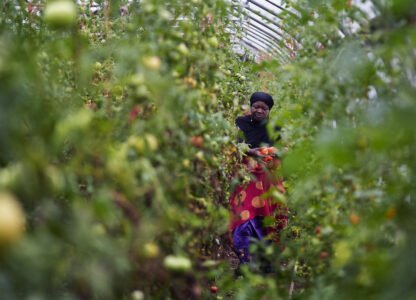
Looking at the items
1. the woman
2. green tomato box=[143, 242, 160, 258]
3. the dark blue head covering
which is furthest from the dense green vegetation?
the dark blue head covering

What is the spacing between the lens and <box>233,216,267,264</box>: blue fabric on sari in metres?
3.22

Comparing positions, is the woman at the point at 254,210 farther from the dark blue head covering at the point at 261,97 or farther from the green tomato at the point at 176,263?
the green tomato at the point at 176,263

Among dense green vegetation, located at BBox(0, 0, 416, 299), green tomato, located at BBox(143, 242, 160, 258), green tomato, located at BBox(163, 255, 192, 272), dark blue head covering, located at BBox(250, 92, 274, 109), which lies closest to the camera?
dense green vegetation, located at BBox(0, 0, 416, 299)

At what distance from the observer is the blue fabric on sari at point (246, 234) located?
127 inches

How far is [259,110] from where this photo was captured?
12.4 feet

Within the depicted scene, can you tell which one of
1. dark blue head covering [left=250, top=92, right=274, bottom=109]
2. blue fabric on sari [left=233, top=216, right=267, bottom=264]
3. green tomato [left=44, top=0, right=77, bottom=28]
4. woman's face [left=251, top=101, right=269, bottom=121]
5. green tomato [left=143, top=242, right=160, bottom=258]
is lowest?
green tomato [left=143, top=242, right=160, bottom=258]

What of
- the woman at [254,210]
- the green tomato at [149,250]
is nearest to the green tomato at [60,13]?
the green tomato at [149,250]

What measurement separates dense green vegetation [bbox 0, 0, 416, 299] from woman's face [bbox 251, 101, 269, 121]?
192cm

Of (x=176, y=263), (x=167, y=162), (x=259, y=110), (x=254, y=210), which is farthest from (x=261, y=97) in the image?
(x=176, y=263)

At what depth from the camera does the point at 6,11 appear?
1852 mm

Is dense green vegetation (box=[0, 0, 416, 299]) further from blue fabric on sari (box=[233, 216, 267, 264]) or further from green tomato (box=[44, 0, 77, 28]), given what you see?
blue fabric on sari (box=[233, 216, 267, 264])

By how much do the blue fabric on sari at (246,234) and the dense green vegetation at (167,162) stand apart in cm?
143

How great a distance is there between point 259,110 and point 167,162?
2.56 m

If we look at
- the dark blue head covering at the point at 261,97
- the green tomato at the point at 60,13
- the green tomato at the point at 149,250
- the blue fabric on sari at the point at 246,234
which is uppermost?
the dark blue head covering at the point at 261,97
